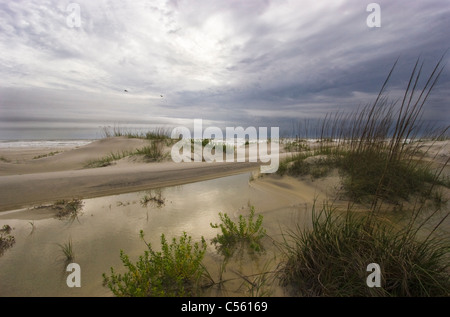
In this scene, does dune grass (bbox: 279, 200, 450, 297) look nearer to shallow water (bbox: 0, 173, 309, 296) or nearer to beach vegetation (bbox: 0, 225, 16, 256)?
shallow water (bbox: 0, 173, 309, 296)

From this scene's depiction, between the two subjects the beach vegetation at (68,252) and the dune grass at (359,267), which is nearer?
the dune grass at (359,267)

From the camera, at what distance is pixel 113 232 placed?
10.4 ft

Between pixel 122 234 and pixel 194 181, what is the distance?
3.73 metres

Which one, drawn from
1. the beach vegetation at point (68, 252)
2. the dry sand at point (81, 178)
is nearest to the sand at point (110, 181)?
the dry sand at point (81, 178)

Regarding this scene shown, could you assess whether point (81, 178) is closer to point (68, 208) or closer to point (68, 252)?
point (68, 208)

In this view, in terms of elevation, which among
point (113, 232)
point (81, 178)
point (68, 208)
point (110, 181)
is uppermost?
point (81, 178)

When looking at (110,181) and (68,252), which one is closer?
(68,252)

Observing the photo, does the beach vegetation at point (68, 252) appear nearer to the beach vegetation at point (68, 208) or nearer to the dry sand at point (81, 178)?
the beach vegetation at point (68, 208)

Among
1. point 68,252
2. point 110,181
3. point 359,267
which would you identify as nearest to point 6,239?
point 68,252

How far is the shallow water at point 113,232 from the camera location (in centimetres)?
213

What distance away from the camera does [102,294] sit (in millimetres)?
1948

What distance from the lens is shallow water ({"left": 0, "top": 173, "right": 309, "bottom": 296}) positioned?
2.13 m
